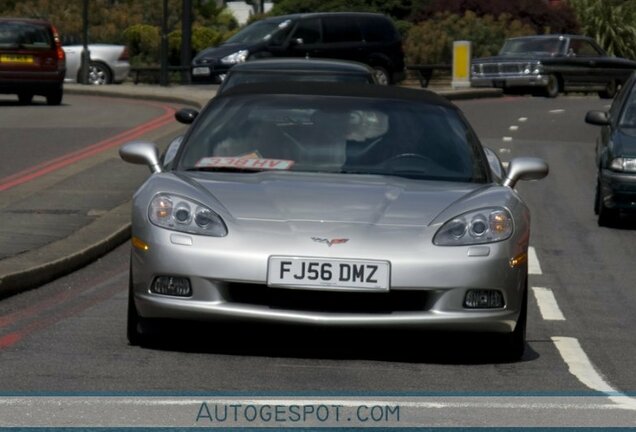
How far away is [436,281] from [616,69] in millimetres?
33289

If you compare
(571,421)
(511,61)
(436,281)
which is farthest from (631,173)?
(511,61)

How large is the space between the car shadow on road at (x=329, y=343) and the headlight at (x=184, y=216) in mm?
462

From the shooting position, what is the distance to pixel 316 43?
35.1m

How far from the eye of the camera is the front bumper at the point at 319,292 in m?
7.80

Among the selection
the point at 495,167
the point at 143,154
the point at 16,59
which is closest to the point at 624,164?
the point at 495,167

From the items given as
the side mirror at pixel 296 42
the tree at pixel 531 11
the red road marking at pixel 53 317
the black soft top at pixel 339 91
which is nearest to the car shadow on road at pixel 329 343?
the red road marking at pixel 53 317

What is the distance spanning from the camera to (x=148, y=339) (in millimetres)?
8375

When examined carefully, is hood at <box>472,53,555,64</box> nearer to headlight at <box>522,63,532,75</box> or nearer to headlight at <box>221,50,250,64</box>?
headlight at <box>522,63,532,75</box>

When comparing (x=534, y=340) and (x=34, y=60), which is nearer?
(x=534, y=340)

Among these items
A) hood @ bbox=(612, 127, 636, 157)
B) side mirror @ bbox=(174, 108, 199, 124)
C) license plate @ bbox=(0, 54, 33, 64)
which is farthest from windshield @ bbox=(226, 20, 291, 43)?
side mirror @ bbox=(174, 108, 199, 124)

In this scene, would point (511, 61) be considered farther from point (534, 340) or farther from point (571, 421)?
point (571, 421)

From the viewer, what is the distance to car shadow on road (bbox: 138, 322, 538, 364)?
8.23 meters

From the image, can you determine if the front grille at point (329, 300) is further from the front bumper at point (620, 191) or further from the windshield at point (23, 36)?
the windshield at point (23, 36)

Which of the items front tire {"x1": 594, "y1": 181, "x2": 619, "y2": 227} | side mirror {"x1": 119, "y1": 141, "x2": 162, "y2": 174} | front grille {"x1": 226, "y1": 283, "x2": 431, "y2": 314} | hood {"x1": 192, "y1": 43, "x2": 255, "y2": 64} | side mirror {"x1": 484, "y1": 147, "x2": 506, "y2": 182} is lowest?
hood {"x1": 192, "y1": 43, "x2": 255, "y2": 64}
